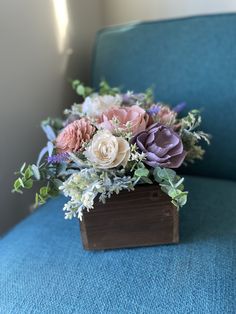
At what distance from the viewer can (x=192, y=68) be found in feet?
3.00

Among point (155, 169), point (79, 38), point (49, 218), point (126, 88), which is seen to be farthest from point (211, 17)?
point (49, 218)

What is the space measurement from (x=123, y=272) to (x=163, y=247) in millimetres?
94

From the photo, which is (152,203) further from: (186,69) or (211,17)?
(211,17)

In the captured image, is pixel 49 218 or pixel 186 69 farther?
pixel 186 69

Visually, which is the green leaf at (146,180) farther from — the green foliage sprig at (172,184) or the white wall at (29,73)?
the white wall at (29,73)

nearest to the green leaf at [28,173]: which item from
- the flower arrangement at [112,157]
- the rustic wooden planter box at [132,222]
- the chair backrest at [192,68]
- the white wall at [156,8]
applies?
the flower arrangement at [112,157]

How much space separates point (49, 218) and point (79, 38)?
578mm

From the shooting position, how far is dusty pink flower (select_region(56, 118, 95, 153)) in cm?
63

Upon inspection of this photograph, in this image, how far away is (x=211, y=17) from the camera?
0.91 metres

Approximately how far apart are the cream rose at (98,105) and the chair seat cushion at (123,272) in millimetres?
229

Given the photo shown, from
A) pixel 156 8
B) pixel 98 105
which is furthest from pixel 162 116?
pixel 156 8

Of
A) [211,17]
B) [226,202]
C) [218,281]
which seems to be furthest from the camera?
[211,17]

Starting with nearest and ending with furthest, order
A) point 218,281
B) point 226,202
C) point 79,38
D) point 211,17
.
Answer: point 218,281
point 226,202
point 211,17
point 79,38

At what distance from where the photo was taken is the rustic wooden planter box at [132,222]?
638 millimetres
